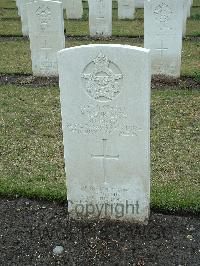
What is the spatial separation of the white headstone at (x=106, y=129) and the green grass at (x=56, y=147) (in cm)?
52

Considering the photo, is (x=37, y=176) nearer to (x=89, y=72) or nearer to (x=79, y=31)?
(x=89, y=72)

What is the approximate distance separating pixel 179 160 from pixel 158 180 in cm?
63

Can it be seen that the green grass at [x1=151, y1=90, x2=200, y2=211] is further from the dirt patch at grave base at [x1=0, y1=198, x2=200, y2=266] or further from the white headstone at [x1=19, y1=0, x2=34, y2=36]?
the white headstone at [x1=19, y1=0, x2=34, y2=36]

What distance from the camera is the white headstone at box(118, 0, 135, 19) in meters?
16.1

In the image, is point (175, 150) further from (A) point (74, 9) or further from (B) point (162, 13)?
(A) point (74, 9)

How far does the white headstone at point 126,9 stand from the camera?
16141 mm

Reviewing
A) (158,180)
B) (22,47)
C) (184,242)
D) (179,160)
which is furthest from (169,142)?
(22,47)

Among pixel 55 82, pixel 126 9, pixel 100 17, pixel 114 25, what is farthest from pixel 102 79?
pixel 126 9

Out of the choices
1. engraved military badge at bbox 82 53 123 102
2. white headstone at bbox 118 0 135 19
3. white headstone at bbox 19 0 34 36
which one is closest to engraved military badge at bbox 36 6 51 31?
white headstone at bbox 19 0 34 36

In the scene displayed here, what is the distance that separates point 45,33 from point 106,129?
577 centimetres

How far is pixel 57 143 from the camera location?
6398 mm

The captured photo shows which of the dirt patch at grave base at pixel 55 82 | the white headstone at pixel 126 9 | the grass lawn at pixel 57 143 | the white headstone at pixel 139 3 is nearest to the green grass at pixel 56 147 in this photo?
the grass lawn at pixel 57 143
